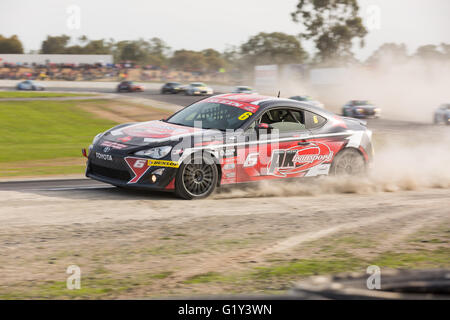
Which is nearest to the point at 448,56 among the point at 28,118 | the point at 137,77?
the point at 137,77

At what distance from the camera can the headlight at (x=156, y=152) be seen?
7.36 metres

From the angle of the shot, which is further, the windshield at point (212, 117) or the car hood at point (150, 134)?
the windshield at point (212, 117)

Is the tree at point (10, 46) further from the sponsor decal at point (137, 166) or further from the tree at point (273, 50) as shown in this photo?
the sponsor decal at point (137, 166)

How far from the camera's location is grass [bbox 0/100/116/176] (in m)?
12.5

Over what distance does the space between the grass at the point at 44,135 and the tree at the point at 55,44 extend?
267ft

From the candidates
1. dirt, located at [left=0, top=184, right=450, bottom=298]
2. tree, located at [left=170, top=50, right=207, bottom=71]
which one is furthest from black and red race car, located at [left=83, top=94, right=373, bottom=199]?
tree, located at [left=170, top=50, right=207, bottom=71]

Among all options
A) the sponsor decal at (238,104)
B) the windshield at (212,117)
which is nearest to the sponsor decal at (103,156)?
the windshield at (212,117)

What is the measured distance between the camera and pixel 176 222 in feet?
20.4

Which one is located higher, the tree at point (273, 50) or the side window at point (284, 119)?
the tree at point (273, 50)

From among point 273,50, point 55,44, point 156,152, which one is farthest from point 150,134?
point 55,44

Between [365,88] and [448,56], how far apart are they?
29.2 m

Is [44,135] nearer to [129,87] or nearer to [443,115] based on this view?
[443,115]

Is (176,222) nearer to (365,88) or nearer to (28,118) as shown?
(28,118)

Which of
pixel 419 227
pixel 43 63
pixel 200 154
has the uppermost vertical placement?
pixel 43 63
